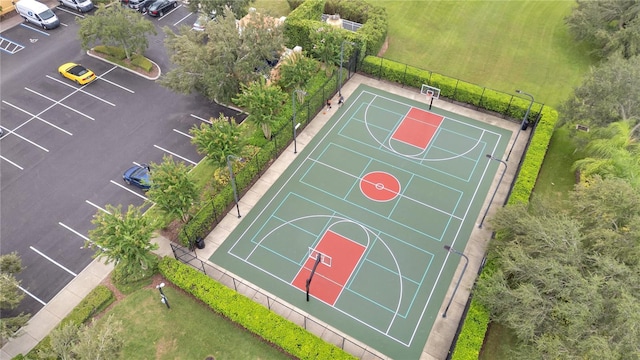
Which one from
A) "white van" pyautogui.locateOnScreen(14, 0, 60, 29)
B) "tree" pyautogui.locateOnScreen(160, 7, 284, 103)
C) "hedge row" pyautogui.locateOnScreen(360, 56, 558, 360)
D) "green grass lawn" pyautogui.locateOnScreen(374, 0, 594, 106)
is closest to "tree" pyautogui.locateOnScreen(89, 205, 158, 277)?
"tree" pyautogui.locateOnScreen(160, 7, 284, 103)

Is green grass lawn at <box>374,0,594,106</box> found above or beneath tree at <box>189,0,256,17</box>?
beneath

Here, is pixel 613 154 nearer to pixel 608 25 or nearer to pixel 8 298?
pixel 608 25

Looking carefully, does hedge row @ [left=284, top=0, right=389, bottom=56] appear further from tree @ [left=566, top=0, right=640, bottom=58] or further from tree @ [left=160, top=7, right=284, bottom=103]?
tree @ [left=566, top=0, right=640, bottom=58]

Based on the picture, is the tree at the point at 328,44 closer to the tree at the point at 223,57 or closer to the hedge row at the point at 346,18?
the hedge row at the point at 346,18

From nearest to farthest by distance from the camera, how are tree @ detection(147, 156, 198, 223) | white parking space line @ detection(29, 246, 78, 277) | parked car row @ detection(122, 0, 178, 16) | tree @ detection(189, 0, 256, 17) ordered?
1. tree @ detection(147, 156, 198, 223)
2. white parking space line @ detection(29, 246, 78, 277)
3. tree @ detection(189, 0, 256, 17)
4. parked car row @ detection(122, 0, 178, 16)

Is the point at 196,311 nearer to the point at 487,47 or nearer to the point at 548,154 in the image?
the point at 548,154

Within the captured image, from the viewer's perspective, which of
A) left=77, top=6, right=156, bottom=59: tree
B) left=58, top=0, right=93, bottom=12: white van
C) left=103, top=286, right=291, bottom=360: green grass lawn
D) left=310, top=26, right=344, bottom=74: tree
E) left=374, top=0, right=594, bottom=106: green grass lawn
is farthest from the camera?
left=58, top=0, right=93, bottom=12: white van

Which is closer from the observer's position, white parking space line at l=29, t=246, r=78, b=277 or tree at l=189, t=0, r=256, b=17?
Answer: white parking space line at l=29, t=246, r=78, b=277

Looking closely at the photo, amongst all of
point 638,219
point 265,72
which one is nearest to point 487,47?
point 265,72
